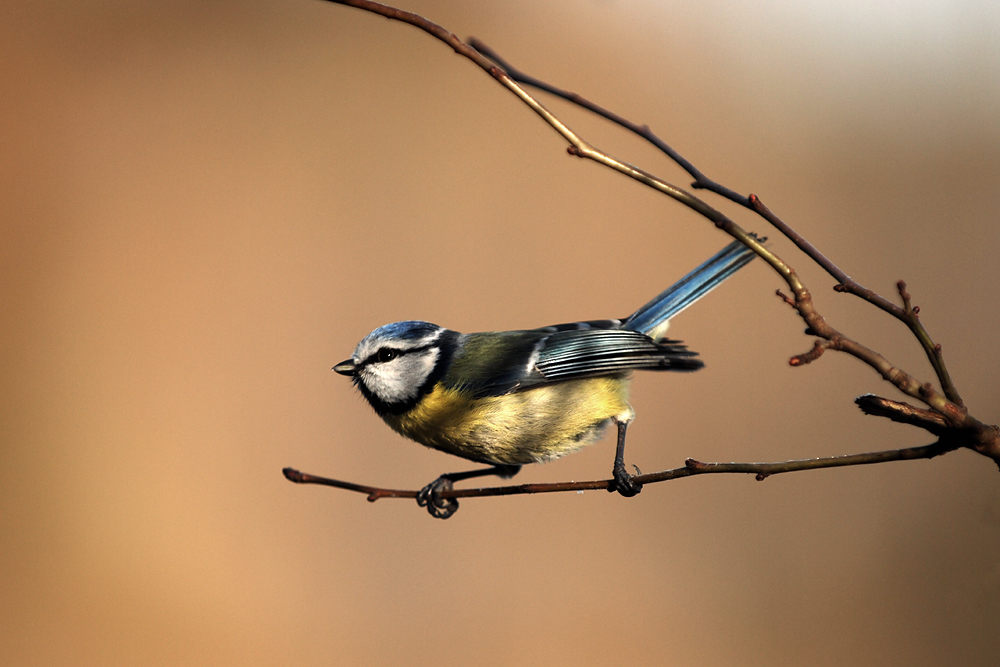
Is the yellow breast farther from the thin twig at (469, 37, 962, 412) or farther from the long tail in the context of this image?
the thin twig at (469, 37, 962, 412)

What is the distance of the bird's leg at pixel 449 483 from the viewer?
1194 mm

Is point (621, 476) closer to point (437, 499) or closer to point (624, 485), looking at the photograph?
point (624, 485)

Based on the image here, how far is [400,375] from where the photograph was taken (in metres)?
1.23

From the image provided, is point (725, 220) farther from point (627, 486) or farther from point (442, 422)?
point (442, 422)

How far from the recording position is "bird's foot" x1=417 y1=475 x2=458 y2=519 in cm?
116

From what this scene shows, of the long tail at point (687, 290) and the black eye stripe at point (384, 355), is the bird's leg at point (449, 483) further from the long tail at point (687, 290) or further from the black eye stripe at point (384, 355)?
the long tail at point (687, 290)

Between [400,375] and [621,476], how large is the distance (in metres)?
0.40

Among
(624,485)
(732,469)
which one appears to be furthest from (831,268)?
(624,485)

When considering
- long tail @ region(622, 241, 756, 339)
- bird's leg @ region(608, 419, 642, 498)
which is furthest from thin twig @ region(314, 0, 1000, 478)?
long tail @ region(622, 241, 756, 339)

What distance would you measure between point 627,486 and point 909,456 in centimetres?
45

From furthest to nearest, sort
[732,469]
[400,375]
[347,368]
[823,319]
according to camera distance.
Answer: [400,375] → [347,368] → [732,469] → [823,319]

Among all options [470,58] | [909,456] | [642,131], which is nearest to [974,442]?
[909,456]

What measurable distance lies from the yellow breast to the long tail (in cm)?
15

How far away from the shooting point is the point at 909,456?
59cm
